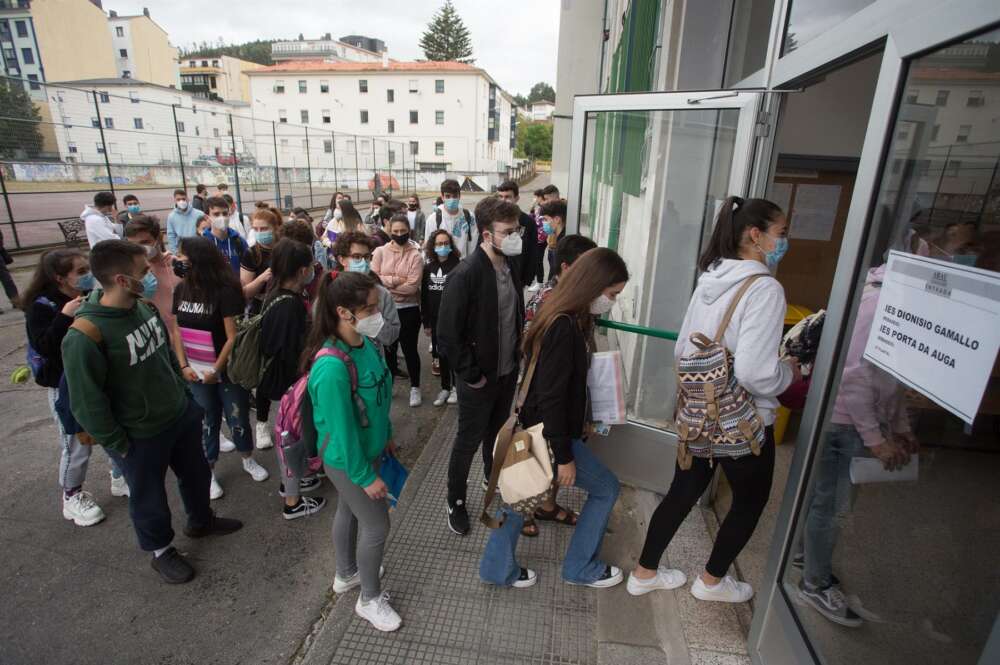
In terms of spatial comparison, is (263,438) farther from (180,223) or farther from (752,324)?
(180,223)

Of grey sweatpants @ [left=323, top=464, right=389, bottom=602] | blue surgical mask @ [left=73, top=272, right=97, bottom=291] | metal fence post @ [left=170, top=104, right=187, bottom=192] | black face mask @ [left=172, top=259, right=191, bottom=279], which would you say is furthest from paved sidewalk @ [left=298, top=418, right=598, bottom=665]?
metal fence post @ [left=170, top=104, right=187, bottom=192]

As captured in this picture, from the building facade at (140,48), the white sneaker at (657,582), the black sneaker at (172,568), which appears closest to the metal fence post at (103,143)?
the black sneaker at (172,568)

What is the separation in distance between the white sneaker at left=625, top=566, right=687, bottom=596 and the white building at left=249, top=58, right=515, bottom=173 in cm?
4967

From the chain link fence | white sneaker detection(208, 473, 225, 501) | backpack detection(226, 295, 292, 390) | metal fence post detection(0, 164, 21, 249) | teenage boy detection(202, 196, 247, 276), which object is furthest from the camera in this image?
the chain link fence

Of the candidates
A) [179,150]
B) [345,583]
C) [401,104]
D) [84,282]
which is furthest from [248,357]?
[401,104]

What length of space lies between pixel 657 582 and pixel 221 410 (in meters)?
3.17

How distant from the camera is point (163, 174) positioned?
15.9 metres

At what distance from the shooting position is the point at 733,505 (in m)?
2.52

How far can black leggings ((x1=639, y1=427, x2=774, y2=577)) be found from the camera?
235 cm

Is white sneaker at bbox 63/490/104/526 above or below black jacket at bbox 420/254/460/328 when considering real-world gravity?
below

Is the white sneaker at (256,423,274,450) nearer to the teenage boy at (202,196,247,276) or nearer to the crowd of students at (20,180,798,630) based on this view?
the crowd of students at (20,180,798,630)

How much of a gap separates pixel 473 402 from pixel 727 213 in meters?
1.64

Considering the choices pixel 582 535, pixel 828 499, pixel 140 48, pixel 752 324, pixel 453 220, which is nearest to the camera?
pixel 752 324

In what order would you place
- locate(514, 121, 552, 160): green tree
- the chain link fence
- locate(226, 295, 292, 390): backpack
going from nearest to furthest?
1. locate(226, 295, 292, 390): backpack
2. the chain link fence
3. locate(514, 121, 552, 160): green tree
